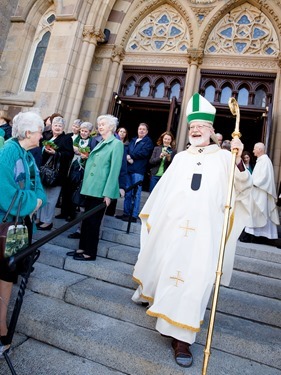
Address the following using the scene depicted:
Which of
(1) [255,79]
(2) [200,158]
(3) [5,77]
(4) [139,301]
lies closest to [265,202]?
(2) [200,158]

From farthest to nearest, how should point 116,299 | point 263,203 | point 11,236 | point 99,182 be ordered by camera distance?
point 263,203, point 99,182, point 116,299, point 11,236

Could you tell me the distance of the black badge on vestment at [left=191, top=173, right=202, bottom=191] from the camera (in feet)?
7.67

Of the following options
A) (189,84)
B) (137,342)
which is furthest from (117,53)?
(137,342)

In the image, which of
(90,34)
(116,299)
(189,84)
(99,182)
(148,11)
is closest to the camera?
(116,299)

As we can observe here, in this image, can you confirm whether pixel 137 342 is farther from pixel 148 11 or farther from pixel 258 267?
pixel 148 11

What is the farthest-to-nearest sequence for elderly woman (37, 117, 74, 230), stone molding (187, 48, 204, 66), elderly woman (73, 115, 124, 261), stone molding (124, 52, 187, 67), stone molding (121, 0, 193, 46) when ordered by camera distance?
stone molding (121, 0, 193, 46)
stone molding (124, 52, 187, 67)
stone molding (187, 48, 204, 66)
elderly woman (37, 117, 74, 230)
elderly woman (73, 115, 124, 261)

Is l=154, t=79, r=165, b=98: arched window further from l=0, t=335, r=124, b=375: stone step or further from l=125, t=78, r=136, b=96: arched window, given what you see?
l=0, t=335, r=124, b=375: stone step

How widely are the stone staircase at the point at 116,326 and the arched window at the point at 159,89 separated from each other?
6.16m

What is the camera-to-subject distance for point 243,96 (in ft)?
25.4

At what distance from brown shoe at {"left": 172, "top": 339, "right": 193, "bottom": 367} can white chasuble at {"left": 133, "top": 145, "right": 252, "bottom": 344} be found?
71 mm

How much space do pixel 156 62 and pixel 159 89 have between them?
814 millimetres

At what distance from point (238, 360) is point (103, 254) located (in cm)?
204

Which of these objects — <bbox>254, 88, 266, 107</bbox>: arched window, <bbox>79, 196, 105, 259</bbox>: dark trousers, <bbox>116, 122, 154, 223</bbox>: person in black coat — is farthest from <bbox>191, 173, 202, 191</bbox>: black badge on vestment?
<bbox>254, 88, 266, 107</bbox>: arched window

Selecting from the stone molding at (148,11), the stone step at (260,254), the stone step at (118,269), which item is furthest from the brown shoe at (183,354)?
the stone molding at (148,11)
